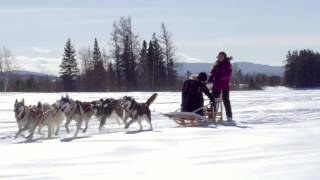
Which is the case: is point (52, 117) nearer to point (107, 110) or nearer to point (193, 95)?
point (107, 110)

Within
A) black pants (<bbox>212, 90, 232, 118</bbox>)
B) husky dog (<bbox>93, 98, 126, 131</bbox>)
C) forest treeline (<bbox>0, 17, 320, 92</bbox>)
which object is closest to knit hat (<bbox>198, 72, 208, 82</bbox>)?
black pants (<bbox>212, 90, 232, 118</bbox>)

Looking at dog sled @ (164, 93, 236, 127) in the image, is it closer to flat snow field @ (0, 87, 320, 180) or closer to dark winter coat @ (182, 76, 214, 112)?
dark winter coat @ (182, 76, 214, 112)

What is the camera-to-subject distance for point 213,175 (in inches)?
210

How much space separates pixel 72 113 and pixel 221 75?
122 inches

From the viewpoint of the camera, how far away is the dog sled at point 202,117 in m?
11.2

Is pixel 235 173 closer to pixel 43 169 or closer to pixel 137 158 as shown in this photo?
pixel 137 158

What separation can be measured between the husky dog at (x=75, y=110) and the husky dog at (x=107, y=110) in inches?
8.7

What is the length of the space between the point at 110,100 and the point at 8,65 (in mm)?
59400

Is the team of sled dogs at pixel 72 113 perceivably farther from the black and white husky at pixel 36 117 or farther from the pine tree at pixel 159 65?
the pine tree at pixel 159 65

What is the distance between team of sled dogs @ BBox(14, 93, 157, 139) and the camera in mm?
10812

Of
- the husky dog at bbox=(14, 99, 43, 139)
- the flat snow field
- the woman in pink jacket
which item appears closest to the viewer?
the flat snow field

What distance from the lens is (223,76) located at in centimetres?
1189

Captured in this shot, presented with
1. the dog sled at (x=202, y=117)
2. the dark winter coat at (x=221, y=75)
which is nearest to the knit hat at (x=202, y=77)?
the dark winter coat at (x=221, y=75)

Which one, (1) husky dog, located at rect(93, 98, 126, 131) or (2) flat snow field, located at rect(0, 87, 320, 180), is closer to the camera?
(2) flat snow field, located at rect(0, 87, 320, 180)
